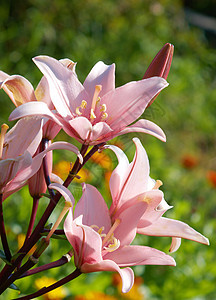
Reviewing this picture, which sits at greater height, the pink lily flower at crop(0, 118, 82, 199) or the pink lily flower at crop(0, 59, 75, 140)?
the pink lily flower at crop(0, 59, 75, 140)

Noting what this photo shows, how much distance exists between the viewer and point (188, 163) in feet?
7.51

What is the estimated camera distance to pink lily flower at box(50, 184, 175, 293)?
0.50 m

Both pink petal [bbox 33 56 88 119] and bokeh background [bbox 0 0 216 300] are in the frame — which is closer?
pink petal [bbox 33 56 88 119]

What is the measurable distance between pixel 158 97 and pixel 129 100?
220 cm

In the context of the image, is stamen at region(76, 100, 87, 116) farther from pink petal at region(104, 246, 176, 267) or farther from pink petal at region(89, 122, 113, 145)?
pink petal at region(104, 246, 176, 267)

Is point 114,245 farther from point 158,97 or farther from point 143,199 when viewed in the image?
point 158,97

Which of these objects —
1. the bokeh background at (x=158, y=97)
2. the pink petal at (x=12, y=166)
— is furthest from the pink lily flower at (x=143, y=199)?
the bokeh background at (x=158, y=97)

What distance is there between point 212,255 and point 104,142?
3.68 ft

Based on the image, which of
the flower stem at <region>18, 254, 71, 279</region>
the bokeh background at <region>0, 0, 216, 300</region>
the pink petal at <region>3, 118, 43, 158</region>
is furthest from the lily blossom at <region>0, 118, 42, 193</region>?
the bokeh background at <region>0, 0, 216, 300</region>

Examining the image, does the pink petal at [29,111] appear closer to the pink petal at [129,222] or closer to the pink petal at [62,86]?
the pink petal at [62,86]

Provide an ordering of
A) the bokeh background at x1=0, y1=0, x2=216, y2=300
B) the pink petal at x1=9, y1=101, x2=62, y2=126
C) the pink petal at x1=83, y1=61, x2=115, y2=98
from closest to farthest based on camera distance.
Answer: the pink petal at x1=9, y1=101, x2=62, y2=126, the pink petal at x1=83, y1=61, x2=115, y2=98, the bokeh background at x1=0, y1=0, x2=216, y2=300

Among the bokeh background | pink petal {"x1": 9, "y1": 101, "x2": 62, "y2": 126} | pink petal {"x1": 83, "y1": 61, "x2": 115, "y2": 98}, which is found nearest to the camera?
pink petal {"x1": 9, "y1": 101, "x2": 62, "y2": 126}

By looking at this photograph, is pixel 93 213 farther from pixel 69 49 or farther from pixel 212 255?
pixel 69 49

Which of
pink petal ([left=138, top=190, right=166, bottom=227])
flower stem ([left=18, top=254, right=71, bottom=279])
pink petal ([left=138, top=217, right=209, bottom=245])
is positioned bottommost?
flower stem ([left=18, top=254, right=71, bottom=279])
